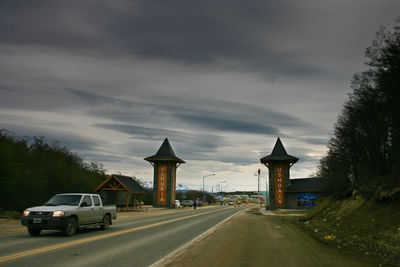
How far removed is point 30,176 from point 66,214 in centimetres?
2519

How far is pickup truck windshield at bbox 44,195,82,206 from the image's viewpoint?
1405 cm

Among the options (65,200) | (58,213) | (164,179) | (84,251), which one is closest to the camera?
(84,251)

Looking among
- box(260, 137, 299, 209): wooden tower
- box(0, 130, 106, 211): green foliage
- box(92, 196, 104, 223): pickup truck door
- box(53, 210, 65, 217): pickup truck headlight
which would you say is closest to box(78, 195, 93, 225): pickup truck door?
box(92, 196, 104, 223): pickup truck door

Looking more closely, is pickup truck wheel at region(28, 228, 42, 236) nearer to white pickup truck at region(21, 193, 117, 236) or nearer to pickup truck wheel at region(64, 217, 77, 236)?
white pickup truck at region(21, 193, 117, 236)

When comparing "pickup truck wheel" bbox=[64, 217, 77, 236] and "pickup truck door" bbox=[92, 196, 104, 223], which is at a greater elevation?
"pickup truck door" bbox=[92, 196, 104, 223]

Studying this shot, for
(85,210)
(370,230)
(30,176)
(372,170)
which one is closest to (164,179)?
(30,176)

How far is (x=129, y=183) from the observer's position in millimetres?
43781

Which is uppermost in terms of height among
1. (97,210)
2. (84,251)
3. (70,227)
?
(97,210)

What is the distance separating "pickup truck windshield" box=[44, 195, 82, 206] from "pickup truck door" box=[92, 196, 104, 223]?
1173 millimetres

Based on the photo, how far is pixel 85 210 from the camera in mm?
14406

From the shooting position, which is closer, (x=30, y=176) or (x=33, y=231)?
(x=33, y=231)

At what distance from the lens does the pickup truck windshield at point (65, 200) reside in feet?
46.1

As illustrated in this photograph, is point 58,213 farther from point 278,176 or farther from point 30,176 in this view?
point 278,176

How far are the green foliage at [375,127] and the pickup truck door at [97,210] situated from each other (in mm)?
13855
